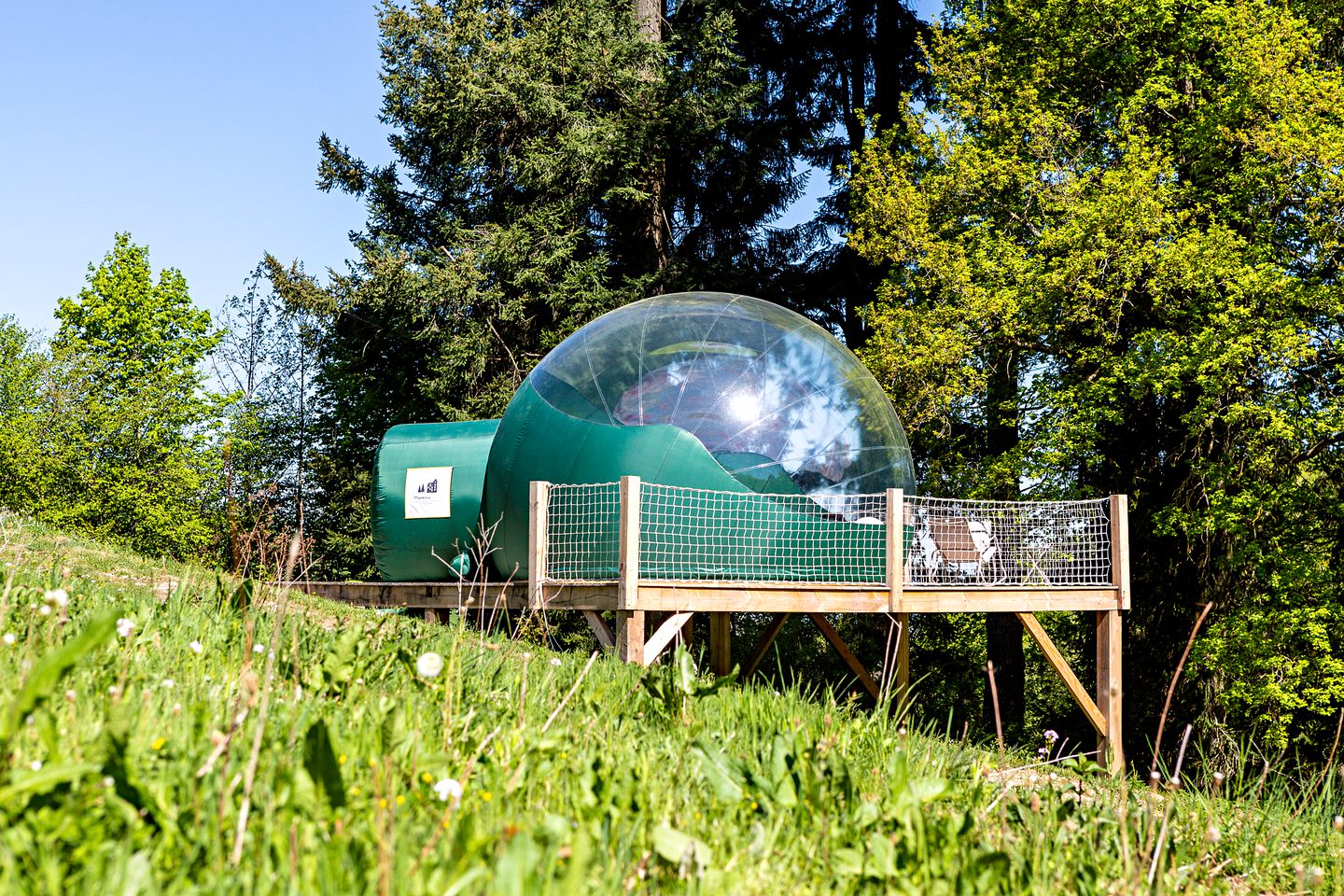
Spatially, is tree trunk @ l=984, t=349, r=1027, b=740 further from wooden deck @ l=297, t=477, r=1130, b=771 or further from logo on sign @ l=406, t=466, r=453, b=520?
logo on sign @ l=406, t=466, r=453, b=520

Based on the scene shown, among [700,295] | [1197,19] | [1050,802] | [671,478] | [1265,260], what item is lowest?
[1050,802]

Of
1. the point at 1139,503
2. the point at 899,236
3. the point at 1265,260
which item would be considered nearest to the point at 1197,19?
the point at 1265,260

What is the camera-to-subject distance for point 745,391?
8719 mm

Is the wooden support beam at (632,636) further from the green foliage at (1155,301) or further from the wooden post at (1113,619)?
the green foliage at (1155,301)

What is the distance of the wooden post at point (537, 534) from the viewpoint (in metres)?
8.77

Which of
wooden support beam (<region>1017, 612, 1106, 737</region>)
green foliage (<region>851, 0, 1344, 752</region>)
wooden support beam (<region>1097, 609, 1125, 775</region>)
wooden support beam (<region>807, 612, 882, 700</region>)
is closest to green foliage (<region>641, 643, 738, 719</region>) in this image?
wooden support beam (<region>1017, 612, 1106, 737</region>)

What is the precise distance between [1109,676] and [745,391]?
4.54 metres

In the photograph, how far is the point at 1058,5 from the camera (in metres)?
16.2

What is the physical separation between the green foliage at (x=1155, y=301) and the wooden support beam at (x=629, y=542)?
7.61 meters

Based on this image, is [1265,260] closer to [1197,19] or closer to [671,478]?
[1197,19]

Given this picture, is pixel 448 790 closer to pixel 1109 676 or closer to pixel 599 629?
pixel 599 629


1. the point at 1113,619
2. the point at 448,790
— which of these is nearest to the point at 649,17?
the point at 1113,619

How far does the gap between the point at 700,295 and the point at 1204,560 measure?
8.55 meters

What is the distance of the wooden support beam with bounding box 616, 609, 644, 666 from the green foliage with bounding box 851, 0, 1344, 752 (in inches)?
306
